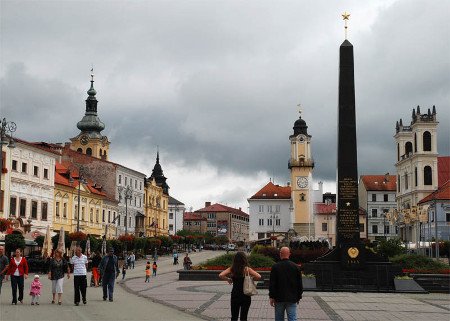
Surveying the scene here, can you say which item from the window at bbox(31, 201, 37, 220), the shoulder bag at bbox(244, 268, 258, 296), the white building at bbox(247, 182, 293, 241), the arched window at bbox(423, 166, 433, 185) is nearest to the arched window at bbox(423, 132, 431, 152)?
the arched window at bbox(423, 166, 433, 185)

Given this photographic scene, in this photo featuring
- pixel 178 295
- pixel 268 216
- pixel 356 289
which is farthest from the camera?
pixel 268 216

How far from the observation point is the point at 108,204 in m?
81.2

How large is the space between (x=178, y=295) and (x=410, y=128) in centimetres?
8314

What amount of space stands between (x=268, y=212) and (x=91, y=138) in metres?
42.1

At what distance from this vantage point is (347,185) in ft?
90.3

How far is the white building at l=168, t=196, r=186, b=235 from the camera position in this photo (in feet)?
522

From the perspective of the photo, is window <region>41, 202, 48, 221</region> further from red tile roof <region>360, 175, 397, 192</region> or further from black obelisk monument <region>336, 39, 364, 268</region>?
red tile roof <region>360, 175, 397, 192</region>

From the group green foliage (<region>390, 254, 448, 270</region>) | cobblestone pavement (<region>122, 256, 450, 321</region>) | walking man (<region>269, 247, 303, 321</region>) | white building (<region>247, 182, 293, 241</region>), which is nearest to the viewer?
walking man (<region>269, 247, 303, 321</region>)

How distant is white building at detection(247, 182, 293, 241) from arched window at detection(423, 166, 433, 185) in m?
40.0

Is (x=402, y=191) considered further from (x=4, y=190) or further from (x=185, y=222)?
(x=185, y=222)

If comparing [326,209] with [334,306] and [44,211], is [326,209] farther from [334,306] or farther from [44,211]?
[334,306]

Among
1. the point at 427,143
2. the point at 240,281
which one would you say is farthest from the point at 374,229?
the point at 240,281

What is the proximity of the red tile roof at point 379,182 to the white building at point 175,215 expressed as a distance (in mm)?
49621

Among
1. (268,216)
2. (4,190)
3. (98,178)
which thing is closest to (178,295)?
(4,190)
